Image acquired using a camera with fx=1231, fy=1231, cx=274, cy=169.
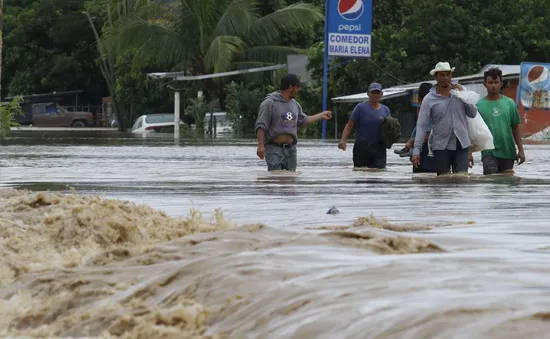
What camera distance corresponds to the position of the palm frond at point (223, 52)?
41.9m

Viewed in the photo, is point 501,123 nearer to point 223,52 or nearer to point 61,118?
point 223,52

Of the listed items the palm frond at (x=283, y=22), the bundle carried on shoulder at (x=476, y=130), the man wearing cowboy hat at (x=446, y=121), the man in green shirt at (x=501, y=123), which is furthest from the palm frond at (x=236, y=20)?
the bundle carried on shoulder at (x=476, y=130)

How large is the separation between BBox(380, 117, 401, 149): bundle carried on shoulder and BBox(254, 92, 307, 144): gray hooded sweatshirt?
115cm

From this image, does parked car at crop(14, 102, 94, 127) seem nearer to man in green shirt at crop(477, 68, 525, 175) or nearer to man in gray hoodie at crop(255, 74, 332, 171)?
man in gray hoodie at crop(255, 74, 332, 171)

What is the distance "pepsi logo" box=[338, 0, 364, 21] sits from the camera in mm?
38094

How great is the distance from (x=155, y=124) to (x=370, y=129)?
3606cm

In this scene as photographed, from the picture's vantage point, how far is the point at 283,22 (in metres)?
44.6

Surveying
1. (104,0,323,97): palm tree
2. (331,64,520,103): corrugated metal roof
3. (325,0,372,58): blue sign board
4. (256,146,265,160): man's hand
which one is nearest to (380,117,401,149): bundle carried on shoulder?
(256,146,265,160): man's hand

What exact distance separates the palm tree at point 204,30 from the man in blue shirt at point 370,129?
29.1 meters

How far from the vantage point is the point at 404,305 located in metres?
3.94

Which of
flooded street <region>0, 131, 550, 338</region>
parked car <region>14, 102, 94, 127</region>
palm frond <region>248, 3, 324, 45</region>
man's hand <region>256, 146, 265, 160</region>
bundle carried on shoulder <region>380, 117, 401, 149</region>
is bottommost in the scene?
parked car <region>14, 102, 94, 127</region>

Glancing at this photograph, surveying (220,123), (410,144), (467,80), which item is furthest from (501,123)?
(220,123)

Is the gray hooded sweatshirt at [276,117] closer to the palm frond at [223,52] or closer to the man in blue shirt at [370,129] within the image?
the man in blue shirt at [370,129]

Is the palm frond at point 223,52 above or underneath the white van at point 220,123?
above
